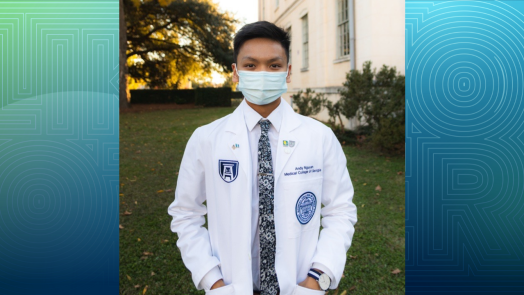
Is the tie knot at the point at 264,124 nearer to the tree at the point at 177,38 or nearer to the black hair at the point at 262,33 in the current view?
the black hair at the point at 262,33

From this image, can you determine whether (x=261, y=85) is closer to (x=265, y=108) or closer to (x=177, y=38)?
(x=265, y=108)

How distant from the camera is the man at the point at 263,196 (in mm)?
1834

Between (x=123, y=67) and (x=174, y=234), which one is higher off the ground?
(x=123, y=67)

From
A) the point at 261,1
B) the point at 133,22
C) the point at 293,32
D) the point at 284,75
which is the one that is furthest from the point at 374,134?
the point at 133,22

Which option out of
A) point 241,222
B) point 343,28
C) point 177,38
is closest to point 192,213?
point 241,222

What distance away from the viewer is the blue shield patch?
72.9 inches

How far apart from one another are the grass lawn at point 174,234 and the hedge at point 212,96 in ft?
52.3

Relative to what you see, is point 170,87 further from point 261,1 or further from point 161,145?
point 161,145

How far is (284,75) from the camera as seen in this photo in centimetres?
203

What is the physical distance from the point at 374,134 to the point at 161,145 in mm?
4891

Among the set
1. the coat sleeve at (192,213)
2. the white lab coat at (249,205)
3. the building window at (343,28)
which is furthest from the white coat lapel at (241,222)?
the building window at (343,28)

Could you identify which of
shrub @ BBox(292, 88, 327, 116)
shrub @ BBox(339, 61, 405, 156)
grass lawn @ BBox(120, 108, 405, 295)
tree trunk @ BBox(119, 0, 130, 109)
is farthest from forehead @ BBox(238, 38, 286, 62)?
tree trunk @ BBox(119, 0, 130, 109)

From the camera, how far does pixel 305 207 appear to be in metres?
1.88

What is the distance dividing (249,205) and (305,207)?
261 mm
